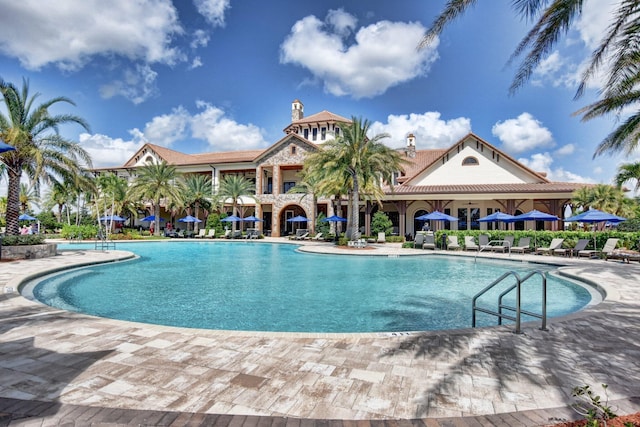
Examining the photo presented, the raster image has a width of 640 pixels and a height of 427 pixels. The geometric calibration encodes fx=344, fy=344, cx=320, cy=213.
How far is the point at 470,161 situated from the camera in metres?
29.1

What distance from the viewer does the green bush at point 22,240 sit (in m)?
14.4

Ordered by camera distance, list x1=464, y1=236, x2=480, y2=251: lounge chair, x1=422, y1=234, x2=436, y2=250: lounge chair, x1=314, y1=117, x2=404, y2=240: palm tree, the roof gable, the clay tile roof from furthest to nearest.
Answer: the roof gable
the clay tile roof
x1=314, y1=117, x2=404, y2=240: palm tree
x1=422, y1=234, x2=436, y2=250: lounge chair
x1=464, y1=236, x2=480, y2=251: lounge chair

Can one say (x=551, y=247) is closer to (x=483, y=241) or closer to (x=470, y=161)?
(x=483, y=241)

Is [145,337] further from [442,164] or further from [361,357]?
[442,164]

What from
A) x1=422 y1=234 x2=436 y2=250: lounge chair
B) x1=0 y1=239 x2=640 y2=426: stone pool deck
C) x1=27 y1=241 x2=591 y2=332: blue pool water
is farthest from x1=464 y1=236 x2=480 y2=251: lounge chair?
x1=0 y1=239 x2=640 y2=426: stone pool deck

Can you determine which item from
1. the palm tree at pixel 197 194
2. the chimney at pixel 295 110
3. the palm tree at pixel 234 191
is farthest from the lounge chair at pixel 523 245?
the chimney at pixel 295 110

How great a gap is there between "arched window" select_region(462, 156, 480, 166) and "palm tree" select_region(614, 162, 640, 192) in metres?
9.24

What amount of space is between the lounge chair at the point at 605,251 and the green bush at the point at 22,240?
1021 inches

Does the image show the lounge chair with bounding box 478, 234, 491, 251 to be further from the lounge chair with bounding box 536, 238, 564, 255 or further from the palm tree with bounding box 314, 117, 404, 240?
the palm tree with bounding box 314, 117, 404, 240

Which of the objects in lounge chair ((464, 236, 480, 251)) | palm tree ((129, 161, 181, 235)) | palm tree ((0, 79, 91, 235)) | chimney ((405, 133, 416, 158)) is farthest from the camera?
chimney ((405, 133, 416, 158))

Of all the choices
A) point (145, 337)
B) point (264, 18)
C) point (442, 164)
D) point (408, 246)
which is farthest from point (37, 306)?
A: point (442, 164)

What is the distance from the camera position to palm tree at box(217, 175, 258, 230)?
35.3m

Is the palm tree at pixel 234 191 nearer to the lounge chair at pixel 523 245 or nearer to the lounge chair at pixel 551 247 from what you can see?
the lounge chair at pixel 523 245

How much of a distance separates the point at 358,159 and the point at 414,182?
9630 millimetres
